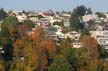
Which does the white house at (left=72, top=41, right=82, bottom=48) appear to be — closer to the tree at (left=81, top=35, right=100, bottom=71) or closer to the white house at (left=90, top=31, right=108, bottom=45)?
the tree at (left=81, top=35, right=100, bottom=71)

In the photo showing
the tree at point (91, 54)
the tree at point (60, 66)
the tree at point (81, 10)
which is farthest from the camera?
the tree at point (81, 10)

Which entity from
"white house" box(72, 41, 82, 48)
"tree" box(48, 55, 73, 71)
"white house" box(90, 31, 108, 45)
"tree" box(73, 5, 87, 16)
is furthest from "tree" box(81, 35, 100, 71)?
"tree" box(73, 5, 87, 16)

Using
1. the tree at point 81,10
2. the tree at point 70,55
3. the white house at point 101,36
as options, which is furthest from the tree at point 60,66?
the tree at point 81,10

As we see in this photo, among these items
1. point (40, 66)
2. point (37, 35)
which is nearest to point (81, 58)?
point (40, 66)

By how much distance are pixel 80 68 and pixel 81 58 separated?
80cm

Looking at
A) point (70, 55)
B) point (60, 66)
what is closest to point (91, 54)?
point (70, 55)

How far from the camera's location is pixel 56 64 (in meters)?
16.2

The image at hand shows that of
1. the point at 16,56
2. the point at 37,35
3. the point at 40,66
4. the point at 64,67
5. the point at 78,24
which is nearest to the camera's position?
the point at 64,67

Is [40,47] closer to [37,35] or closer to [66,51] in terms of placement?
[66,51]

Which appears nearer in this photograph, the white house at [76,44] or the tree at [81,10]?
the white house at [76,44]

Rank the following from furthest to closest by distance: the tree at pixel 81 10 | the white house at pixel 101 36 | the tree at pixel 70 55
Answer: the tree at pixel 81 10
the white house at pixel 101 36
the tree at pixel 70 55

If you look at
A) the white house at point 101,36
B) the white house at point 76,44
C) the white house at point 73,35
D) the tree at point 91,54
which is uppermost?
the tree at point 91,54

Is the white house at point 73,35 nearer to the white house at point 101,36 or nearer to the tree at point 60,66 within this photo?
the white house at point 101,36

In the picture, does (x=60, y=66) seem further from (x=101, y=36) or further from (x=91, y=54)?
(x=101, y=36)
